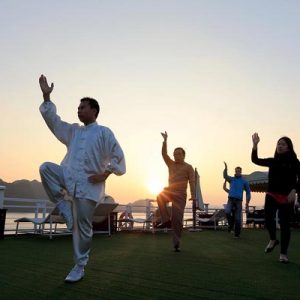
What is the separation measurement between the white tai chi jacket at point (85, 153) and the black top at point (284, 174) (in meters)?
2.69

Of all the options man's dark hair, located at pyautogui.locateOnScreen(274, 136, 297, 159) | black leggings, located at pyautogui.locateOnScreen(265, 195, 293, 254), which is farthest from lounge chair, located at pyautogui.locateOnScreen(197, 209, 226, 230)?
man's dark hair, located at pyautogui.locateOnScreen(274, 136, 297, 159)

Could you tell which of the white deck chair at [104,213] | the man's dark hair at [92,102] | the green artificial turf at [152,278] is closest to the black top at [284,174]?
the green artificial turf at [152,278]

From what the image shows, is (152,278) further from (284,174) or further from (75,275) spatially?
(284,174)

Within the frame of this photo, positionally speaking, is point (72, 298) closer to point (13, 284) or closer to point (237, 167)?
point (13, 284)

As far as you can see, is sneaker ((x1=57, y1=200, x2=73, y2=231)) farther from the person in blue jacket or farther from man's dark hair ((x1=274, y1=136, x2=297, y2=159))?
the person in blue jacket

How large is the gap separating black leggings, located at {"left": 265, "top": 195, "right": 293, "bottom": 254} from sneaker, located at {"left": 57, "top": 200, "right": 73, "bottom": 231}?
3.08m

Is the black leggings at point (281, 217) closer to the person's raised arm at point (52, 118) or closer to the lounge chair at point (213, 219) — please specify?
the person's raised arm at point (52, 118)

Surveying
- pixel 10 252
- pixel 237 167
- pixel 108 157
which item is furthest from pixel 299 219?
pixel 108 157

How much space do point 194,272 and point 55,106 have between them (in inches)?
91.6

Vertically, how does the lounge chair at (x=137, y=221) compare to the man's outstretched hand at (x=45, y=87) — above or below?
below

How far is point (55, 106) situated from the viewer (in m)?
4.09

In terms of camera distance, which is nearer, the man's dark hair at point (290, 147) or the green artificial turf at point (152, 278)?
the green artificial turf at point (152, 278)

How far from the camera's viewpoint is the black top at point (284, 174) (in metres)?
5.59

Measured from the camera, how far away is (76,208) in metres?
3.86
